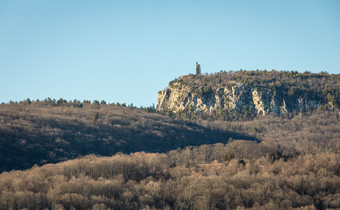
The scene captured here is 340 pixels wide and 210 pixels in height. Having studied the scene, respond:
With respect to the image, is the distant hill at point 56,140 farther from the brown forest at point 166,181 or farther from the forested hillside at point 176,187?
the forested hillside at point 176,187

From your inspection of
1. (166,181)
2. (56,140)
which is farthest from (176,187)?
(56,140)

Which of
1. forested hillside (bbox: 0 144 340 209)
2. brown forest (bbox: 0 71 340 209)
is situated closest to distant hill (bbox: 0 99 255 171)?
brown forest (bbox: 0 71 340 209)

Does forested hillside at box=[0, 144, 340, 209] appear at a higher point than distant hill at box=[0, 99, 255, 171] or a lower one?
lower

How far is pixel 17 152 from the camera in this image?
143m

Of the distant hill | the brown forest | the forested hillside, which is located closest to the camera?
the forested hillside

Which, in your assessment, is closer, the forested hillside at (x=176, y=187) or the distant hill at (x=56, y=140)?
the forested hillside at (x=176, y=187)

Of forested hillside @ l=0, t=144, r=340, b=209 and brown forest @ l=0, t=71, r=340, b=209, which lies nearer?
forested hillside @ l=0, t=144, r=340, b=209

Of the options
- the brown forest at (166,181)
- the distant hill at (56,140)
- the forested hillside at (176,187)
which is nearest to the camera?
the forested hillside at (176,187)

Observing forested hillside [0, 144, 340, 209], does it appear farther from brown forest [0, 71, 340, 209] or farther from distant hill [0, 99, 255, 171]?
distant hill [0, 99, 255, 171]

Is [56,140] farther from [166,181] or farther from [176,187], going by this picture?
[176,187]

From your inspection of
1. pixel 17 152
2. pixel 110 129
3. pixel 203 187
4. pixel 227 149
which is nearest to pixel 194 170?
pixel 203 187

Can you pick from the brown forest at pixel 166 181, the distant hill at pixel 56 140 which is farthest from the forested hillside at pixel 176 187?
the distant hill at pixel 56 140

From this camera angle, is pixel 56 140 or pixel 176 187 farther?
pixel 56 140

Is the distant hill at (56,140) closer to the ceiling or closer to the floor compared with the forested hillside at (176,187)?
closer to the ceiling
